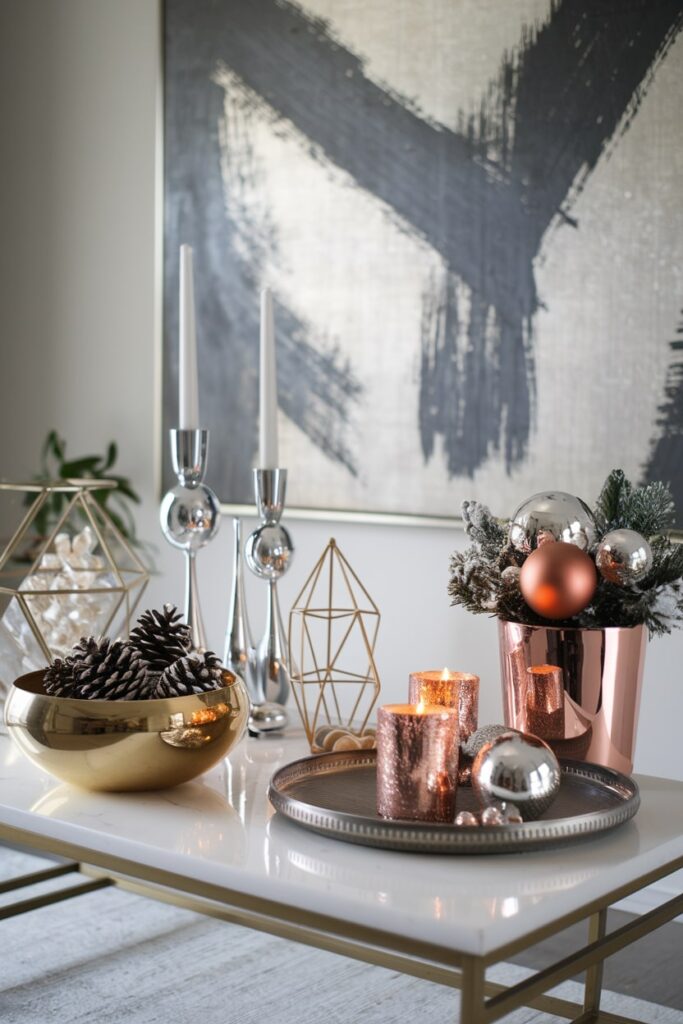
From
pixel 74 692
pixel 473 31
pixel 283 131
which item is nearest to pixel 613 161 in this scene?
pixel 473 31

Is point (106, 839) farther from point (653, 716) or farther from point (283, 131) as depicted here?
point (283, 131)

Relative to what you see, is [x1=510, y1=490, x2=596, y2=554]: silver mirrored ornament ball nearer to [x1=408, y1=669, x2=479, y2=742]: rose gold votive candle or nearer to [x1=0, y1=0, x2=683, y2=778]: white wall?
[x1=408, y1=669, x2=479, y2=742]: rose gold votive candle

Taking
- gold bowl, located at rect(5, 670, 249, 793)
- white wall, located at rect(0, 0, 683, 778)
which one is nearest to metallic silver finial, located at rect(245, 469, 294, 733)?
gold bowl, located at rect(5, 670, 249, 793)

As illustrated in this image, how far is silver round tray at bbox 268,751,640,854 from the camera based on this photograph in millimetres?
1165

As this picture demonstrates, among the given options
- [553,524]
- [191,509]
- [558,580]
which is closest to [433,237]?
[191,509]

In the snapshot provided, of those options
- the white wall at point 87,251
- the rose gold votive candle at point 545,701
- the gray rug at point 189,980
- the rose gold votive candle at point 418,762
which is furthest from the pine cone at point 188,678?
the white wall at point 87,251

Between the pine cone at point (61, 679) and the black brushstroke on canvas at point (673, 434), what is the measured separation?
124cm

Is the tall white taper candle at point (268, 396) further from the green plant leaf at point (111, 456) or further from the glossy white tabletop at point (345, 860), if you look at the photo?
the green plant leaf at point (111, 456)

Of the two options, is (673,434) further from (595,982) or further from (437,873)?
(437,873)

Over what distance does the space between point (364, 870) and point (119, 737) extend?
33cm

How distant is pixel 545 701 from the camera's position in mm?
1478

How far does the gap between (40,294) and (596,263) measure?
156 centimetres

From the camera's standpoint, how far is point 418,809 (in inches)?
48.9

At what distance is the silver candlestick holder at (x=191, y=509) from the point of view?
1827 millimetres
